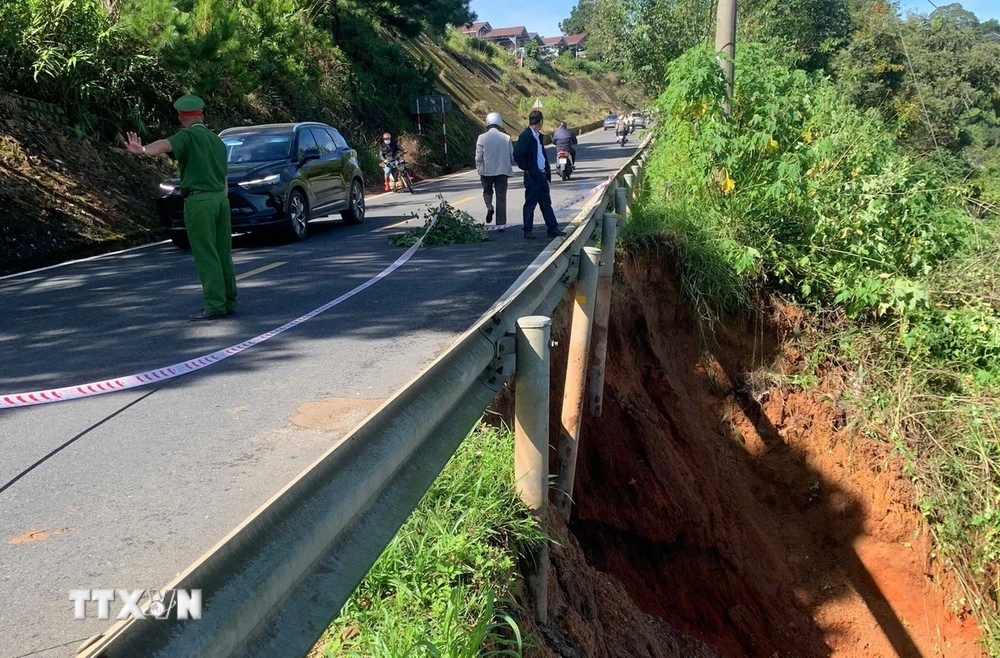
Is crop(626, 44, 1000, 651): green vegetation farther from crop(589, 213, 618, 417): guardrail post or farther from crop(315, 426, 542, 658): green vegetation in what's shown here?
crop(315, 426, 542, 658): green vegetation

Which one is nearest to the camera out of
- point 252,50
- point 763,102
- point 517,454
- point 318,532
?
point 318,532

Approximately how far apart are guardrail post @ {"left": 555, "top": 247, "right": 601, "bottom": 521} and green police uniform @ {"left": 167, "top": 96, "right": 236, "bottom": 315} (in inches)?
146

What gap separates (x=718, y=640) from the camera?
6996 millimetres

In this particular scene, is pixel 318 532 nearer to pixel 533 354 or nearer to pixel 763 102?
pixel 533 354

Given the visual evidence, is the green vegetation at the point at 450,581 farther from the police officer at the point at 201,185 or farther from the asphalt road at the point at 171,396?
the police officer at the point at 201,185

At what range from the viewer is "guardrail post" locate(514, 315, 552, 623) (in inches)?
134

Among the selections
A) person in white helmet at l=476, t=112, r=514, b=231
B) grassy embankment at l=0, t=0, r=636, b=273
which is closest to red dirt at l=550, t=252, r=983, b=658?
person in white helmet at l=476, t=112, r=514, b=231

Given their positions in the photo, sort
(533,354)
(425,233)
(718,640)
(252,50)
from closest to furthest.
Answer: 1. (533,354)
2. (718,640)
3. (425,233)
4. (252,50)

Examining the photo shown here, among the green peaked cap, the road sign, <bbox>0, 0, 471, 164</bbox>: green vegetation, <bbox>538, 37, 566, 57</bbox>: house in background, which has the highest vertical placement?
<bbox>538, 37, 566, 57</bbox>: house in background

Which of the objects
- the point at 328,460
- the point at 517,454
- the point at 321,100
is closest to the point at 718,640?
the point at 517,454

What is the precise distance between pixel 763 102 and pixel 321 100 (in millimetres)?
19291

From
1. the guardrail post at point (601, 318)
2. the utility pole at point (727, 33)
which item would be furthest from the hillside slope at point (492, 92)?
the guardrail post at point (601, 318)

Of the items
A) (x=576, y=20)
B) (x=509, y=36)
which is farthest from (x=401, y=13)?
(x=576, y=20)

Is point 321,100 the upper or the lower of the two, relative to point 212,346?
upper
